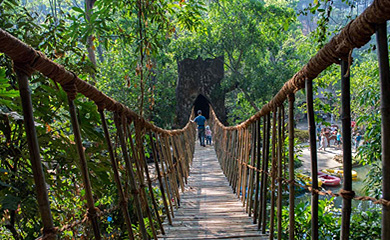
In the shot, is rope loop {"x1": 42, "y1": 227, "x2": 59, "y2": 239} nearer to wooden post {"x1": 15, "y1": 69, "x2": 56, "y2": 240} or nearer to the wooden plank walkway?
wooden post {"x1": 15, "y1": 69, "x2": 56, "y2": 240}

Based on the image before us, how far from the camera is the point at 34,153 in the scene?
0.72 m

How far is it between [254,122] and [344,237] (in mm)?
1556

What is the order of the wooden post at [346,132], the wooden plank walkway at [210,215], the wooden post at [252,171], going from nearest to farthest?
the wooden post at [346,132]
the wooden plank walkway at [210,215]
the wooden post at [252,171]

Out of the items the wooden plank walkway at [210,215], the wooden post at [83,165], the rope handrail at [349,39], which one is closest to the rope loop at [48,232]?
the wooden post at [83,165]

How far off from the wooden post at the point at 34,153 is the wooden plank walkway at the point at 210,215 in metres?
1.44

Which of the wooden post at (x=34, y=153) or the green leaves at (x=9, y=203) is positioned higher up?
the wooden post at (x=34, y=153)

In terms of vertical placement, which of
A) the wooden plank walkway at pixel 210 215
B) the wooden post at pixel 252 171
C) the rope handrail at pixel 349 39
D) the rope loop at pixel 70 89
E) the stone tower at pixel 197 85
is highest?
the stone tower at pixel 197 85

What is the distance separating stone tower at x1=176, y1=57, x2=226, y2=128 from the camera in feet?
35.2

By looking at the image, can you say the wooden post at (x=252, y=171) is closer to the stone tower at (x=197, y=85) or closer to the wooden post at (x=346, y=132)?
the wooden post at (x=346, y=132)

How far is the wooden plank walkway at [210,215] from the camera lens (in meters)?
2.12

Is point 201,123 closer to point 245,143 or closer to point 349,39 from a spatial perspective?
point 245,143

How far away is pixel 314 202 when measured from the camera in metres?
1.10

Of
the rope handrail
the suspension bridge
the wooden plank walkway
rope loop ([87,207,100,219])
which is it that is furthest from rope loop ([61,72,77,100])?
the wooden plank walkway

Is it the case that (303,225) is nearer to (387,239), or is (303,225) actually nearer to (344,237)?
(344,237)
